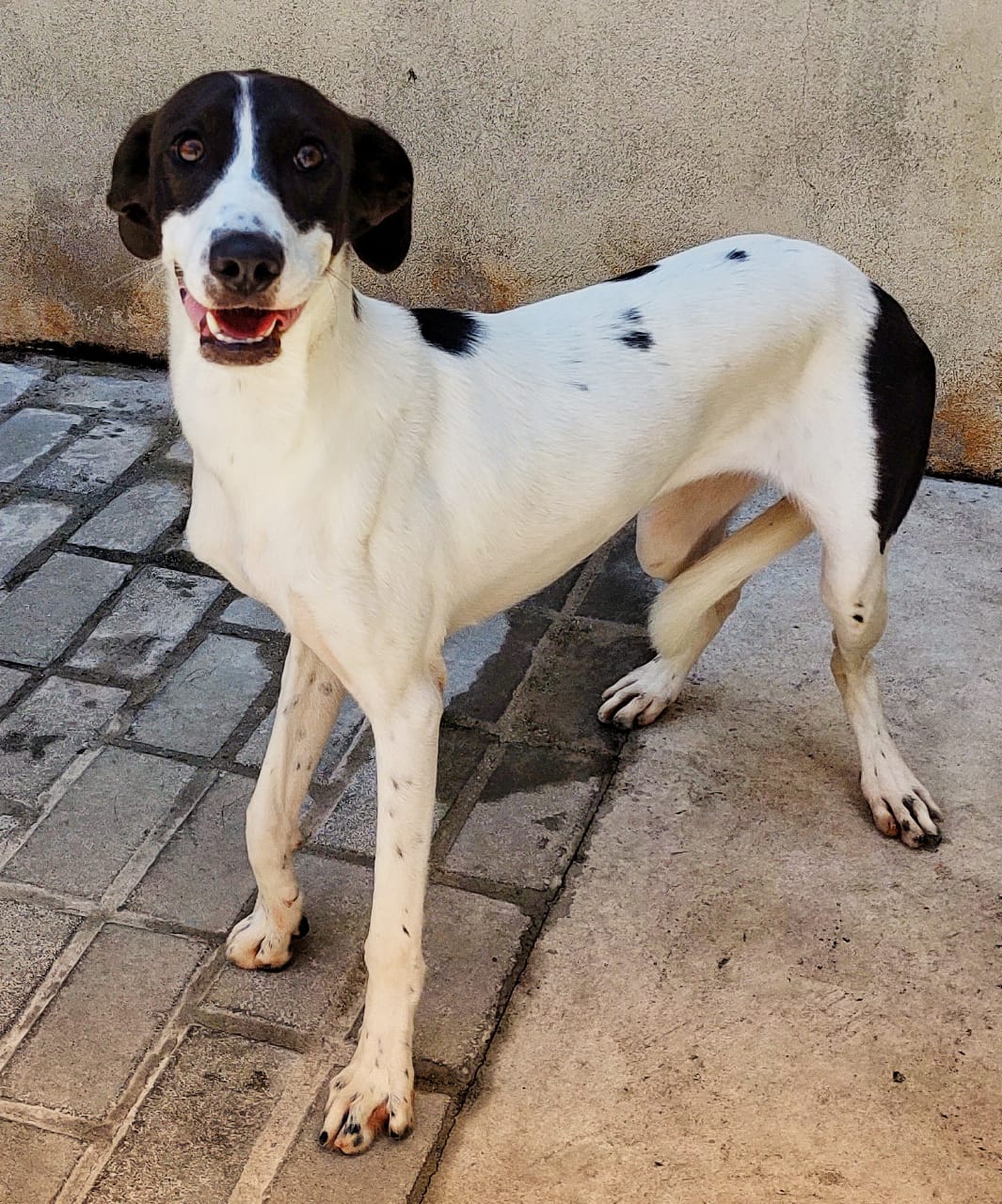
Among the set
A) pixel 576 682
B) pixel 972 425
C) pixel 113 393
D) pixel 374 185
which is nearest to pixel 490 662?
pixel 576 682

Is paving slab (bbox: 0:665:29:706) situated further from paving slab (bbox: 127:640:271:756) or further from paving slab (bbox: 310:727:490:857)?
paving slab (bbox: 310:727:490:857)

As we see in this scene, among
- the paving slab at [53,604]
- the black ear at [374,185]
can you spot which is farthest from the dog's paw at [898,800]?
the paving slab at [53,604]

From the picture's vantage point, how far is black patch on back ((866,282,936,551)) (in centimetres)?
256

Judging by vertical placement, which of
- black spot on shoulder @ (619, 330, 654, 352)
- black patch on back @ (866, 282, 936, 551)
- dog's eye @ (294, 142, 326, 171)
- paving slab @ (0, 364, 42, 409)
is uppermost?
dog's eye @ (294, 142, 326, 171)

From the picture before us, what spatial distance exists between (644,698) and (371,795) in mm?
678

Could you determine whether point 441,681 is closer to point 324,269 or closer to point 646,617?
point 324,269

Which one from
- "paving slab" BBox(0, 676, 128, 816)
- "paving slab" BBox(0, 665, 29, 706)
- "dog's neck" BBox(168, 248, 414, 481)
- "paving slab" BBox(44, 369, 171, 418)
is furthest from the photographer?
"paving slab" BBox(44, 369, 171, 418)

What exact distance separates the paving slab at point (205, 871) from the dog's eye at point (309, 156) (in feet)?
4.63

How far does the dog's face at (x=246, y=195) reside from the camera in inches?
69.8

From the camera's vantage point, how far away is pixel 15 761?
295 cm

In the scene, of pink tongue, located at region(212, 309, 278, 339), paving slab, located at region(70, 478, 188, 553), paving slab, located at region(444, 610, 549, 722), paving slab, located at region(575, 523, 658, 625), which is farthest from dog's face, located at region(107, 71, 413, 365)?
paving slab, located at region(70, 478, 188, 553)

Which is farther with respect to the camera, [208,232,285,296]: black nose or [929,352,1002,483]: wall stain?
[929,352,1002,483]: wall stain

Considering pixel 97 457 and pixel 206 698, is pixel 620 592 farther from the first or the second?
pixel 97 457

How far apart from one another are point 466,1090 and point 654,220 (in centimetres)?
278
